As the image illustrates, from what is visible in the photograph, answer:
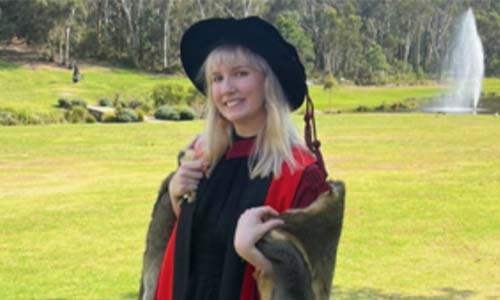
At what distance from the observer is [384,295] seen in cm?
754

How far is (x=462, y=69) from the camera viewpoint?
6638 centimetres

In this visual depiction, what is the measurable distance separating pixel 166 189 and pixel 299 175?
0.70 m

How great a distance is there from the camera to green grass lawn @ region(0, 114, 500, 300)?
316 inches

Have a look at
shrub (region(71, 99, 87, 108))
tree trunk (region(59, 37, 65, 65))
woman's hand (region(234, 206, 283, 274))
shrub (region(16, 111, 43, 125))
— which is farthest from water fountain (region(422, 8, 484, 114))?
woman's hand (region(234, 206, 283, 274))

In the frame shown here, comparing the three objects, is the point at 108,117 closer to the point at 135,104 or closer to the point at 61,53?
the point at 135,104

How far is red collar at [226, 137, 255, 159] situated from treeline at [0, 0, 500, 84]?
5593 centimetres

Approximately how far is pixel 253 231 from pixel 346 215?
31.6 feet

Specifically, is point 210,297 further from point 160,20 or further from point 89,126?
point 160,20

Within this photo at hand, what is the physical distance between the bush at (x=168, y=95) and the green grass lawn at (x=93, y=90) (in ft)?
4.60

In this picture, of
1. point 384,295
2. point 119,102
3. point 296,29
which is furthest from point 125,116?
point 296,29

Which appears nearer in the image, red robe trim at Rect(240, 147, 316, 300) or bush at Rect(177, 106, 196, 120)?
red robe trim at Rect(240, 147, 316, 300)

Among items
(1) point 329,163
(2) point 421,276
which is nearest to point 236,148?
(2) point 421,276

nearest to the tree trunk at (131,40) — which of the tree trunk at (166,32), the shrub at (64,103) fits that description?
the tree trunk at (166,32)

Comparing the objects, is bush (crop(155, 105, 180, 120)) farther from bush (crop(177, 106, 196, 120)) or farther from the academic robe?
the academic robe
